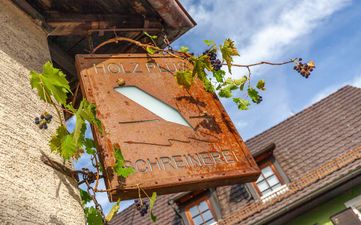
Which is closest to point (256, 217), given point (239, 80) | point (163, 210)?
point (163, 210)

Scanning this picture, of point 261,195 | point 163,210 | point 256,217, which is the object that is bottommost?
point 256,217

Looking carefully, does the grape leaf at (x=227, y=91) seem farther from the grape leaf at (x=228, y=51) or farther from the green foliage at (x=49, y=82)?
the green foliage at (x=49, y=82)

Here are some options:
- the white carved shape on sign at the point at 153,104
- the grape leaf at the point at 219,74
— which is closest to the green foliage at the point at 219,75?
the grape leaf at the point at 219,74

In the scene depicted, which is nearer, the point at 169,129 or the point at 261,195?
the point at 169,129

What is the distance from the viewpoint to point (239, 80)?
275 cm

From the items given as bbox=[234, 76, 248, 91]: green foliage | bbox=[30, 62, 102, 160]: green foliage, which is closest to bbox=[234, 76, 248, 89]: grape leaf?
bbox=[234, 76, 248, 91]: green foliage

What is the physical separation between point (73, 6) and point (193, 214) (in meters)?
8.04

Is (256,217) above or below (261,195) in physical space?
below

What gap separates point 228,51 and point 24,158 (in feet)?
5.10

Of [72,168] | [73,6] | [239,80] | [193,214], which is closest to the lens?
[72,168]

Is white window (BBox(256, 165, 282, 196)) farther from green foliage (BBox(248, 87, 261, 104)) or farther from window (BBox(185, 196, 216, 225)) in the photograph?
green foliage (BBox(248, 87, 261, 104))

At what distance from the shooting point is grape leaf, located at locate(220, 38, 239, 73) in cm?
259

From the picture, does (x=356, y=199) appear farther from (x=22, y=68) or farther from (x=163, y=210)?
(x=22, y=68)

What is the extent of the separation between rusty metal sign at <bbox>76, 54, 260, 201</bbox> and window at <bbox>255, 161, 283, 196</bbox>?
7537 millimetres
